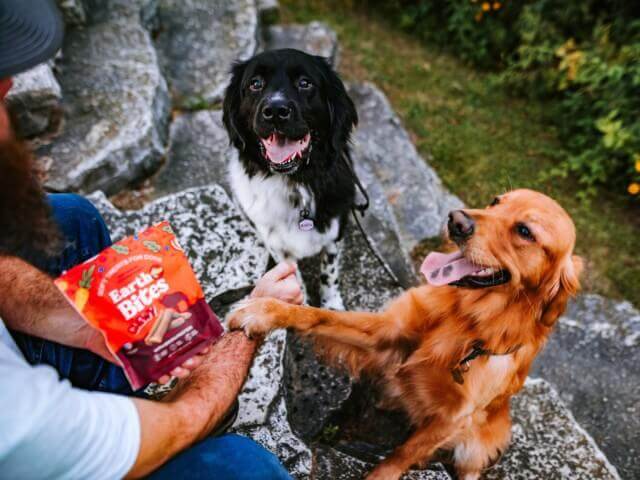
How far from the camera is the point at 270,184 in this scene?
2648mm

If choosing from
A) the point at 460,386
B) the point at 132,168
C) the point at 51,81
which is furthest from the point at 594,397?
the point at 51,81

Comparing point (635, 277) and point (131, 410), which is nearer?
point (131, 410)

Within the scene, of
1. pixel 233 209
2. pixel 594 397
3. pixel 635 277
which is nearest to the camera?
pixel 233 209

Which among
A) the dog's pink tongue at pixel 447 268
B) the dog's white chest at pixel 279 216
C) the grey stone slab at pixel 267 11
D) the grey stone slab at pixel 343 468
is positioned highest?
the grey stone slab at pixel 267 11

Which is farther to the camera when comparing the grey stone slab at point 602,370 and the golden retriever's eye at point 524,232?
the grey stone slab at point 602,370

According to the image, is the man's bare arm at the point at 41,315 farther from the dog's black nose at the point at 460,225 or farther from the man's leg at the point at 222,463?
the dog's black nose at the point at 460,225

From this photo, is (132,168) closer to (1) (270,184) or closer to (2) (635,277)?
(1) (270,184)

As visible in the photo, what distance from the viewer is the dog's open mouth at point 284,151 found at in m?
2.44

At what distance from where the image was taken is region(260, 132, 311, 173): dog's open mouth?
2.44m

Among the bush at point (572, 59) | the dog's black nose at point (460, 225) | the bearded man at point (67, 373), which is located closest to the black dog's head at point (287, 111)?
the bearded man at point (67, 373)

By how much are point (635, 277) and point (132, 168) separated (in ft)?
12.9

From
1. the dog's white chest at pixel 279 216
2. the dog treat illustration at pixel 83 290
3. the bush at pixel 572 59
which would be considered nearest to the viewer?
the dog treat illustration at pixel 83 290

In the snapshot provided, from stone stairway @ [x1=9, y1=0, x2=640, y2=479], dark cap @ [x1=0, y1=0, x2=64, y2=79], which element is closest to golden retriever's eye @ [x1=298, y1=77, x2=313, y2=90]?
stone stairway @ [x1=9, y1=0, x2=640, y2=479]

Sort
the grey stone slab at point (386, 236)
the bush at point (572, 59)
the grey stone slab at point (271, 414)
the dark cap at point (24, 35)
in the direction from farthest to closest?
the bush at point (572, 59) < the grey stone slab at point (386, 236) < the grey stone slab at point (271, 414) < the dark cap at point (24, 35)
